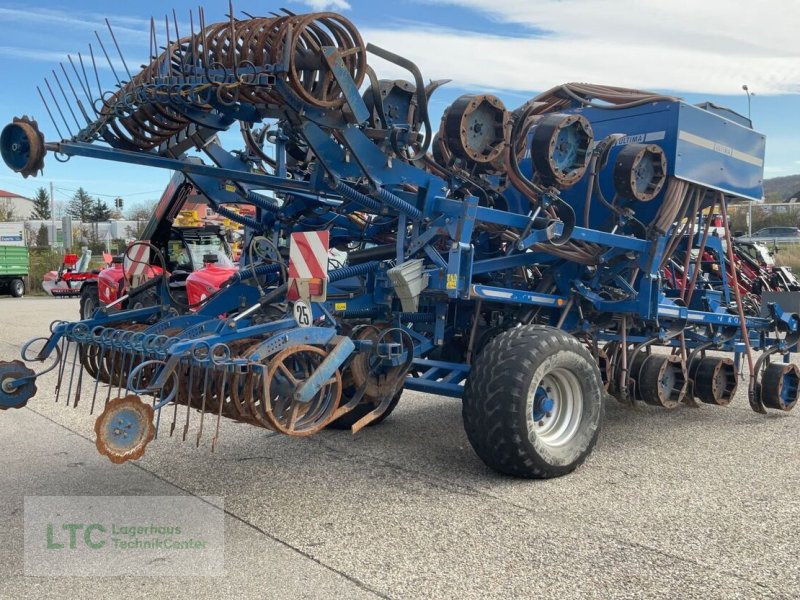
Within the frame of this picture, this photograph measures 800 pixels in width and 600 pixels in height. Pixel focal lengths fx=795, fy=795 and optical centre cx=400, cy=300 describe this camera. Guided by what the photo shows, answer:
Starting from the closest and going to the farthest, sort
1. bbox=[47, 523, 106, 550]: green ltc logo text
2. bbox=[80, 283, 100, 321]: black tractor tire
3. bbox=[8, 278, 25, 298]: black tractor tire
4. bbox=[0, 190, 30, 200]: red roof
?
bbox=[47, 523, 106, 550]: green ltc logo text
bbox=[80, 283, 100, 321]: black tractor tire
bbox=[8, 278, 25, 298]: black tractor tire
bbox=[0, 190, 30, 200]: red roof

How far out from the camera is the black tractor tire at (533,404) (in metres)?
4.66

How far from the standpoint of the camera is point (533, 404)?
4941 mm

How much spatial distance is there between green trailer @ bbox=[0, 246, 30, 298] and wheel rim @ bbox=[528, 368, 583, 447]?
2643 centimetres

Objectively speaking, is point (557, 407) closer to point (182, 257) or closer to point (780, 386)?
point (780, 386)

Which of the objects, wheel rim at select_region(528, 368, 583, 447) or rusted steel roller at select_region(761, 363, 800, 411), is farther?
rusted steel roller at select_region(761, 363, 800, 411)

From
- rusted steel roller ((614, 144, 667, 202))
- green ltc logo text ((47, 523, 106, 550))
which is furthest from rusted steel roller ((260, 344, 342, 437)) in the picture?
rusted steel roller ((614, 144, 667, 202))

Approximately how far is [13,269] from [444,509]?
26991mm

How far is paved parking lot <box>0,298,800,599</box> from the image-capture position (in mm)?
3424

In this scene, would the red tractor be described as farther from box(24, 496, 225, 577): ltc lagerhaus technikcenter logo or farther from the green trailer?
Result: the green trailer

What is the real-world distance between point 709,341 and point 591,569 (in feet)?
13.7

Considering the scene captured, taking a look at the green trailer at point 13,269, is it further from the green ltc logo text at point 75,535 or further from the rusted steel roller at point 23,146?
the green ltc logo text at point 75,535

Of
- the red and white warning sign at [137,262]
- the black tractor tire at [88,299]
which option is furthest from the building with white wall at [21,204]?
the red and white warning sign at [137,262]

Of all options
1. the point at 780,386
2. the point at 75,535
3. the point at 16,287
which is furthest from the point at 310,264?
the point at 16,287

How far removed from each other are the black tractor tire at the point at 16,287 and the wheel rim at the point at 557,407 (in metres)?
26.5
